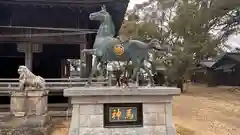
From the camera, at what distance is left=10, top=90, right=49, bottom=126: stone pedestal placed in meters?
10.2

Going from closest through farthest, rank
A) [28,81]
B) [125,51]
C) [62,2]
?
1. [125,51]
2. [28,81]
3. [62,2]

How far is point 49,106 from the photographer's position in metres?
12.5

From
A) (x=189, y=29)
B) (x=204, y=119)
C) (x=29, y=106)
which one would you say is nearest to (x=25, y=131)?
(x=29, y=106)

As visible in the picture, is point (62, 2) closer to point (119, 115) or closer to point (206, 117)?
point (119, 115)

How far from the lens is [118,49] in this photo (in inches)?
307

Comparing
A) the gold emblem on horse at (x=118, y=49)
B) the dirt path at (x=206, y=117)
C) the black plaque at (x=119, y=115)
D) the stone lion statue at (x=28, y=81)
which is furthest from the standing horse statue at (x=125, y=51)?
the dirt path at (x=206, y=117)

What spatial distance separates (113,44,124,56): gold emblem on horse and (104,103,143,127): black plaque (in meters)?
1.54

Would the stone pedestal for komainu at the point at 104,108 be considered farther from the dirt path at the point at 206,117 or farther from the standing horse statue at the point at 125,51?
the dirt path at the point at 206,117

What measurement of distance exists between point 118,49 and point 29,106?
4643 millimetres

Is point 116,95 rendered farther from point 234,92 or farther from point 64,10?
point 234,92

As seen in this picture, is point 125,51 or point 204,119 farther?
point 204,119

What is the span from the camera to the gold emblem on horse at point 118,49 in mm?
7777

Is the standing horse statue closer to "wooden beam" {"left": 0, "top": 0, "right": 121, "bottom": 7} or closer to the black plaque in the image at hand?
the black plaque

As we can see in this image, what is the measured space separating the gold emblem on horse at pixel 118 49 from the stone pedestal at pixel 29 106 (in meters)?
4.03
